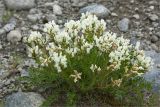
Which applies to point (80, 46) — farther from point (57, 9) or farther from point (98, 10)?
point (57, 9)

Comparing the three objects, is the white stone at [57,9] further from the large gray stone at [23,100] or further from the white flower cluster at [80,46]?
the large gray stone at [23,100]

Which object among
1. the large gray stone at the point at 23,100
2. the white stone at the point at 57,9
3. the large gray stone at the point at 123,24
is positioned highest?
the white stone at the point at 57,9

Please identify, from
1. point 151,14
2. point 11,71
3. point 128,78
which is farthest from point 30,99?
point 151,14

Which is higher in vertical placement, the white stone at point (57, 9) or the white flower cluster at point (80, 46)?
the white flower cluster at point (80, 46)

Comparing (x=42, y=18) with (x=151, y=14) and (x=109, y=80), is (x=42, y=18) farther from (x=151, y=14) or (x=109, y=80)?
(x=109, y=80)

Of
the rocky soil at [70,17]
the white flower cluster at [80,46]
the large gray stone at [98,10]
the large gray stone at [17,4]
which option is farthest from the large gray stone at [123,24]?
the white flower cluster at [80,46]

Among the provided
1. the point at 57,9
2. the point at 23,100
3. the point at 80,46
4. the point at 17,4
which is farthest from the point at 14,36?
the point at 80,46
